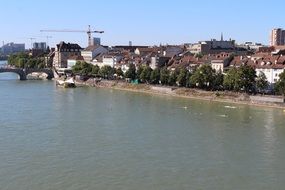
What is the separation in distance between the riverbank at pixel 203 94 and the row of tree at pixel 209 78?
58cm

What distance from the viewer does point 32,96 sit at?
23.7 m

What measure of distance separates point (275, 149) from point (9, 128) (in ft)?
23.1

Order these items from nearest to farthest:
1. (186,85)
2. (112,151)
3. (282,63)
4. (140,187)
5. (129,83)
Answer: (140,187), (112,151), (282,63), (186,85), (129,83)

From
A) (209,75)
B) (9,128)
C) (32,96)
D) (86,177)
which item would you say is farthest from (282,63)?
(86,177)

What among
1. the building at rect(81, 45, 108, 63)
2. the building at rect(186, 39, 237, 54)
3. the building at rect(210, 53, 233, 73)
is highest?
the building at rect(186, 39, 237, 54)

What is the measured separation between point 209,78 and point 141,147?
40.7ft

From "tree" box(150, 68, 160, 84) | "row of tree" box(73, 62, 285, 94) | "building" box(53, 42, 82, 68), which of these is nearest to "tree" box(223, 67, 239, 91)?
"row of tree" box(73, 62, 285, 94)

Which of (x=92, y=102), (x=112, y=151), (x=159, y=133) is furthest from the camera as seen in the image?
(x=92, y=102)

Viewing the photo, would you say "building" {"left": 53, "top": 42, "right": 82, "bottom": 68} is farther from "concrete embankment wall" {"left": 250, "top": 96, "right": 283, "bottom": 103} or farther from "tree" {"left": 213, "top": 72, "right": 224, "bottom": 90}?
"concrete embankment wall" {"left": 250, "top": 96, "right": 283, "bottom": 103}

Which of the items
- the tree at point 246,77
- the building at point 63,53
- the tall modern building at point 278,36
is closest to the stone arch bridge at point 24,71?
the building at point 63,53

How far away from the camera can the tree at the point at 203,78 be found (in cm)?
2381

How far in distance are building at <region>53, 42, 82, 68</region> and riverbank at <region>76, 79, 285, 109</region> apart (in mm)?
17700

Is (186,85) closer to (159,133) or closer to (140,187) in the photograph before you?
(159,133)

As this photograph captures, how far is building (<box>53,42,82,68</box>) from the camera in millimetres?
47812
